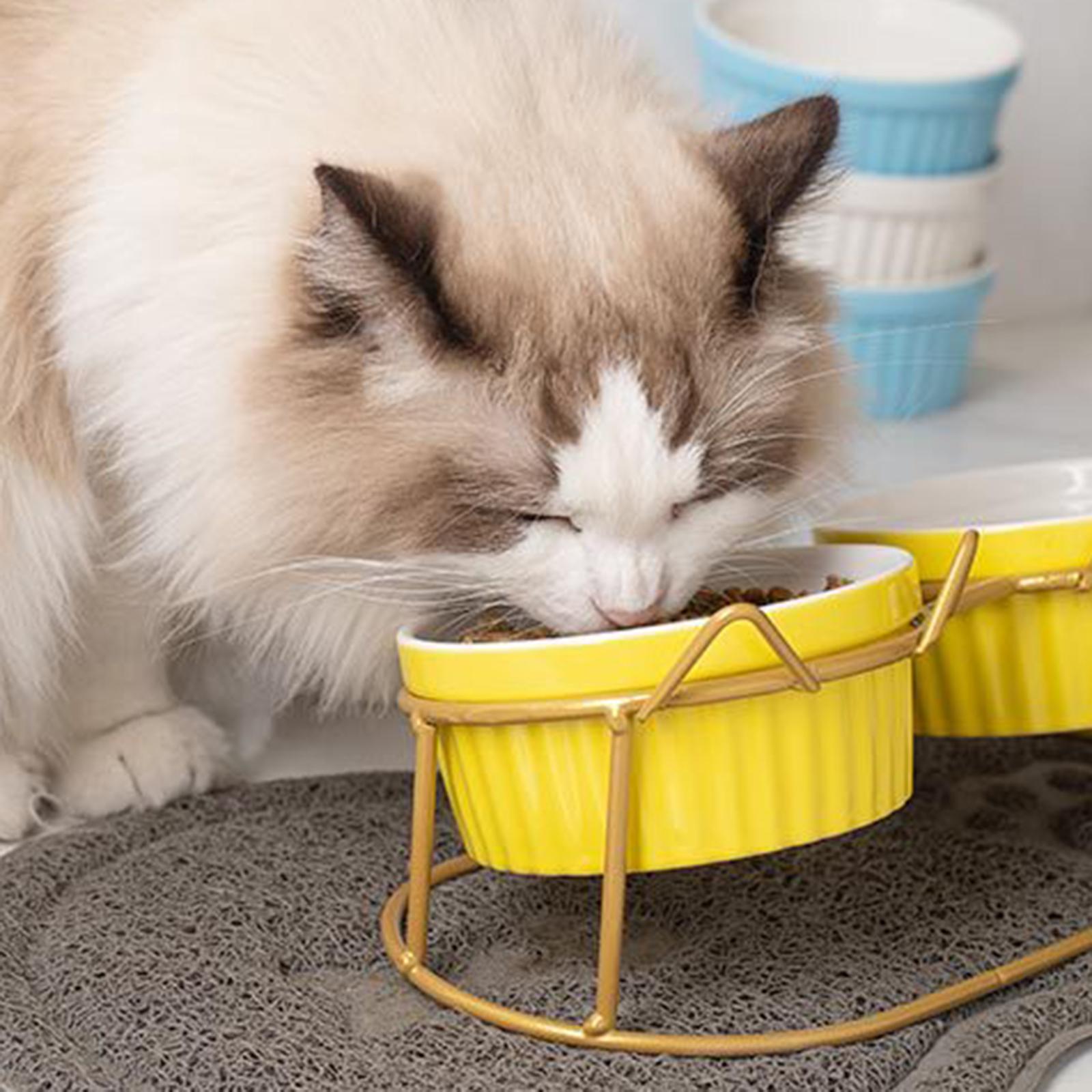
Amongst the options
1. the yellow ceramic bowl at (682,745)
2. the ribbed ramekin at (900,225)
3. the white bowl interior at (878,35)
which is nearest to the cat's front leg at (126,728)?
the yellow ceramic bowl at (682,745)

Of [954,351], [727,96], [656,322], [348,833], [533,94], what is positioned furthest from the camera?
[954,351]

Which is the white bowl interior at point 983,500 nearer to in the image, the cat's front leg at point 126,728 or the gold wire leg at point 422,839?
the gold wire leg at point 422,839

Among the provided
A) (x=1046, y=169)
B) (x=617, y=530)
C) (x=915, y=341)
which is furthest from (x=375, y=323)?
(x=1046, y=169)

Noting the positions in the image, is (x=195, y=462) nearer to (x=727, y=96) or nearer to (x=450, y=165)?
(x=450, y=165)

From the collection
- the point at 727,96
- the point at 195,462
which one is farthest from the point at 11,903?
the point at 727,96

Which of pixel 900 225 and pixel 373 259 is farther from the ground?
pixel 373 259

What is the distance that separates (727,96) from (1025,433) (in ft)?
1.92

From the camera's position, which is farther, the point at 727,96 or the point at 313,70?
the point at 727,96

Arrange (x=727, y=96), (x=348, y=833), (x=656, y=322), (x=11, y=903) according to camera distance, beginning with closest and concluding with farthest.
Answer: (x=656, y=322) → (x=11, y=903) → (x=348, y=833) → (x=727, y=96)

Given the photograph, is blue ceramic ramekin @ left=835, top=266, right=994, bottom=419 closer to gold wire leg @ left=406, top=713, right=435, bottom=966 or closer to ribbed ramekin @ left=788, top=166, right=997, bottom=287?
ribbed ramekin @ left=788, top=166, right=997, bottom=287

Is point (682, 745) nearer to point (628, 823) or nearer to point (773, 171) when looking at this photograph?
point (628, 823)

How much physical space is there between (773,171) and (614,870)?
47cm

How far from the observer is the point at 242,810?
69.5 inches

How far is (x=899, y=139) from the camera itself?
108 inches
